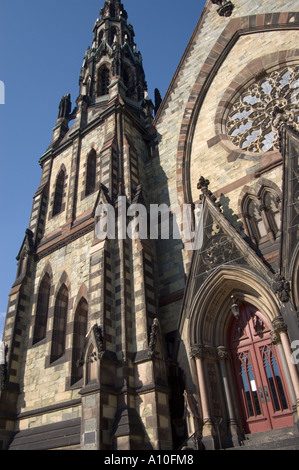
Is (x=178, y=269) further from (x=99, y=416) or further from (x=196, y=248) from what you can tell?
(x=99, y=416)

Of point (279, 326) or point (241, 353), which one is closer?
point (279, 326)

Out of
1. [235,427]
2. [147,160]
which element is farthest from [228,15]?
[235,427]

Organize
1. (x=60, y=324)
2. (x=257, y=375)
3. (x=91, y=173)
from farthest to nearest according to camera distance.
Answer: (x=91, y=173), (x=60, y=324), (x=257, y=375)

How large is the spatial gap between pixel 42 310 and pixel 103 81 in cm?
1497

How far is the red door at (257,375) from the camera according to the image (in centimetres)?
891

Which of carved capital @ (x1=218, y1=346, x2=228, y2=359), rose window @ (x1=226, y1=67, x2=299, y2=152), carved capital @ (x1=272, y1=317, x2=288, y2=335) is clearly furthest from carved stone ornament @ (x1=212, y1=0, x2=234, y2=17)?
carved capital @ (x1=218, y1=346, x2=228, y2=359)

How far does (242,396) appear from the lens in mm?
9594

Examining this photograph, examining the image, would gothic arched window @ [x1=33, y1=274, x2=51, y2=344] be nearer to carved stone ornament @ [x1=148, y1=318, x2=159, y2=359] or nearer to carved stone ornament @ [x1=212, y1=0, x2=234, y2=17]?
carved stone ornament @ [x1=148, y1=318, x2=159, y2=359]

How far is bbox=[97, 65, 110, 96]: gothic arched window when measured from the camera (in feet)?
72.5

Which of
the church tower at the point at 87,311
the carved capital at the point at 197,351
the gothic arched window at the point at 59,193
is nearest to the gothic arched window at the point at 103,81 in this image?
the church tower at the point at 87,311

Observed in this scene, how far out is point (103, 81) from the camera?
902 inches

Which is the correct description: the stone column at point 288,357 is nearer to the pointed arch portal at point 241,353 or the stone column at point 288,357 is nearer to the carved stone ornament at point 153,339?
the pointed arch portal at point 241,353

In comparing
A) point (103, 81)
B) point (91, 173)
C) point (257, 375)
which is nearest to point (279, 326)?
point (257, 375)

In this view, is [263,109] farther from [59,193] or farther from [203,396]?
[203,396]
